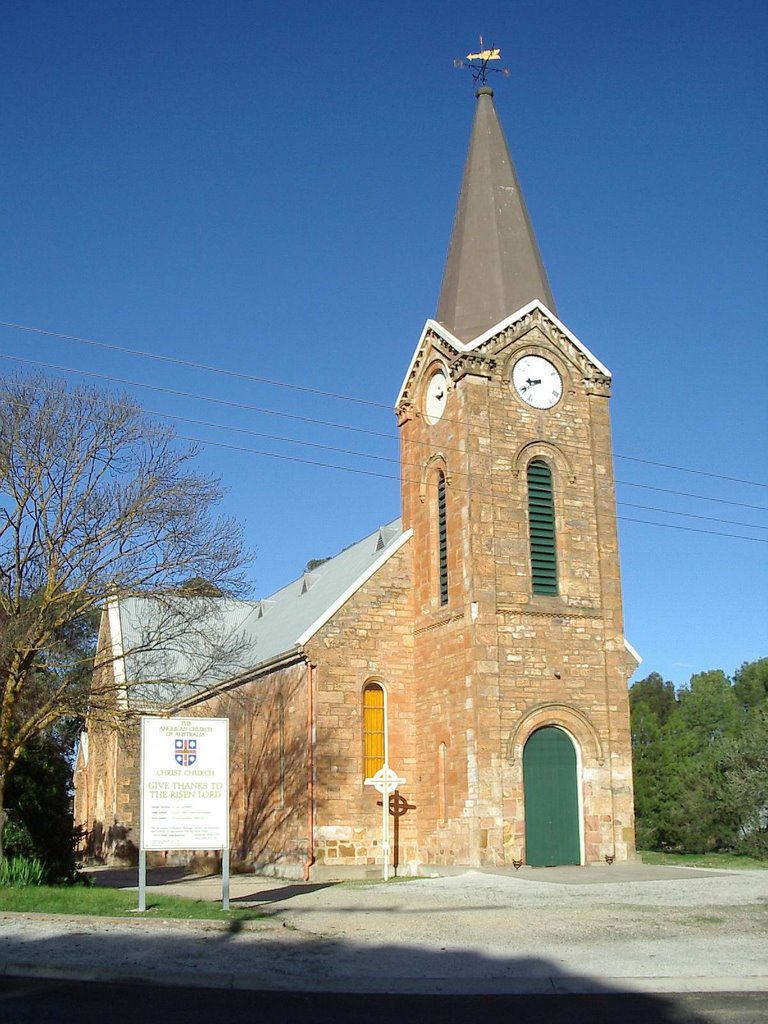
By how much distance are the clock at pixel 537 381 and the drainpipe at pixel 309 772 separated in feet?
30.8

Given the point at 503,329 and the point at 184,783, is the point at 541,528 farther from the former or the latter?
the point at 184,783

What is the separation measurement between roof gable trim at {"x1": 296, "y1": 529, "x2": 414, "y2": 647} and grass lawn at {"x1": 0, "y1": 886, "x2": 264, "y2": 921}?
35.6 ft

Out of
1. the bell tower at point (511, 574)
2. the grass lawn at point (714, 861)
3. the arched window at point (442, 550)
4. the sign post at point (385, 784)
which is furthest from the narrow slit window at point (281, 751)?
the grass lawn at point (714, 861)

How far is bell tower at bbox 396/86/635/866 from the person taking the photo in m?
27.4

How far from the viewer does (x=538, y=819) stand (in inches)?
1075

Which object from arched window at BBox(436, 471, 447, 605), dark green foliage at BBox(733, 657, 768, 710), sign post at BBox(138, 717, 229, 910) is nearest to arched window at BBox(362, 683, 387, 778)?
arched window at BBox(436, 471, 447, 605)

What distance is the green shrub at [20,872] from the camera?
20250 millimetres

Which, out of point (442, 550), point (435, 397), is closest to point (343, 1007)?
point (442, 550)

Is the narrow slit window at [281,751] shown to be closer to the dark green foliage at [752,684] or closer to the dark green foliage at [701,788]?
the dark green foliage at [701,788]

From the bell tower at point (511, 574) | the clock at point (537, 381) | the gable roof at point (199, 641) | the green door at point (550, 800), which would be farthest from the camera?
the clock at point (537, 381)

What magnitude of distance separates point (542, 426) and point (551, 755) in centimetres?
875

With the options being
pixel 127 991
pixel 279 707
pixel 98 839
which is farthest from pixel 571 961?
pixel 98 839

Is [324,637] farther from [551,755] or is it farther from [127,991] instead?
[127,991]

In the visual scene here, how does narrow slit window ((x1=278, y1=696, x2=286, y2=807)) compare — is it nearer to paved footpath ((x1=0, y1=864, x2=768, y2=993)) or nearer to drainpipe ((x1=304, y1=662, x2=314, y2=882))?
drainpipe ((x1=304, y1=662, x2=314, y2=882))
